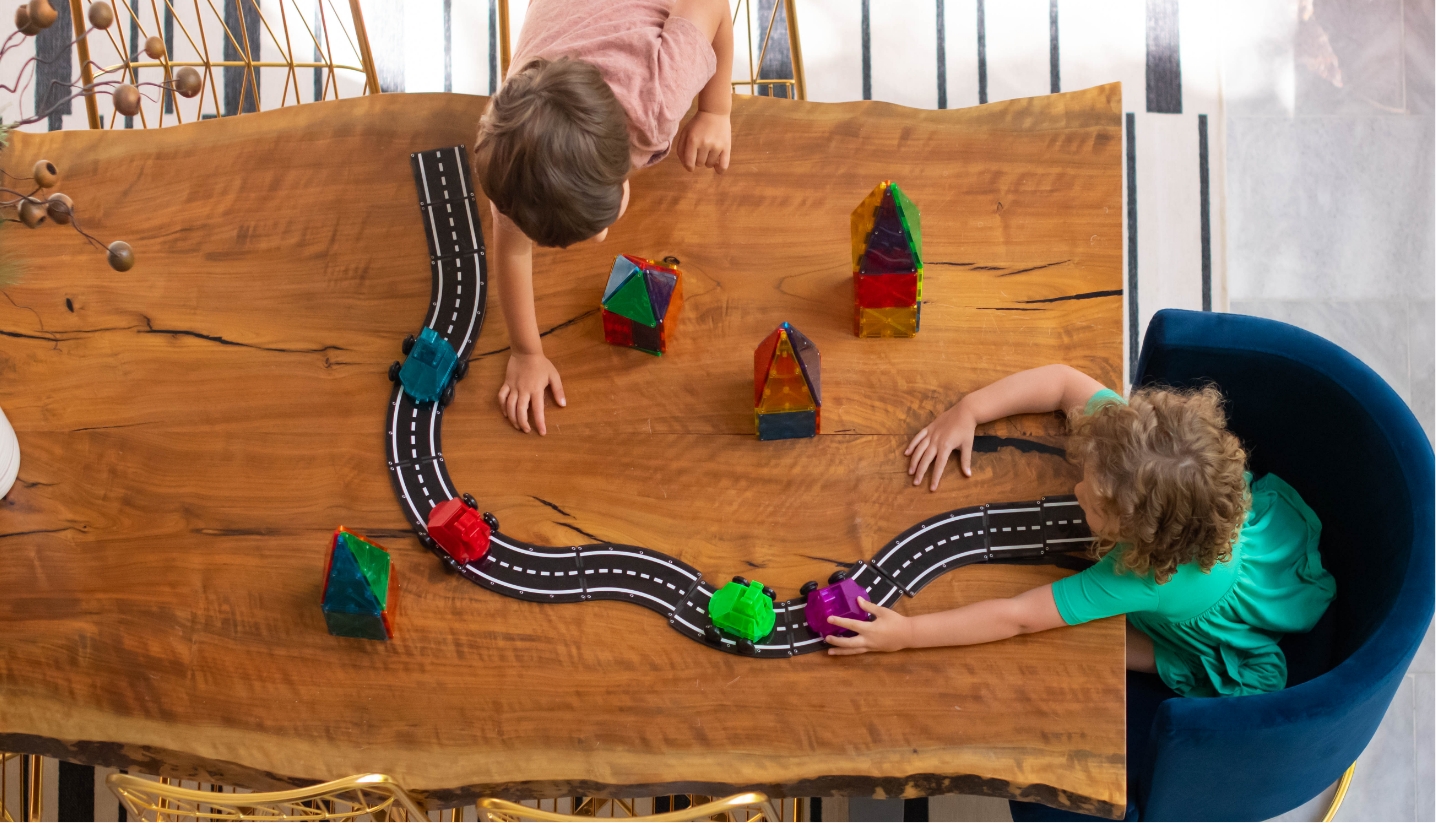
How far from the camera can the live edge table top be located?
4.42 feet

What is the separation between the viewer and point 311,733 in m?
1.37

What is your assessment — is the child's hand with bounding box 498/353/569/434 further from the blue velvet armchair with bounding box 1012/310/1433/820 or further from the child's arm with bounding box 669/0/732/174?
the blue velvet armchair with bounding box 1012/310/1433/820

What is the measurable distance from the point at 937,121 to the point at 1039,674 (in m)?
0.84

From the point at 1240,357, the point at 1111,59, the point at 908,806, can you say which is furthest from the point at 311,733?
the point at 1111,59

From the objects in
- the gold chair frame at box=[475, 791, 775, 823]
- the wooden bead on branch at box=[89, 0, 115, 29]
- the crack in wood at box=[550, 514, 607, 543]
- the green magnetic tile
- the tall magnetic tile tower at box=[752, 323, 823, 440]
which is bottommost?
the gold chair frame at box=[475, 791, 775, 823]

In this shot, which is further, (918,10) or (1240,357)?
(918,10)

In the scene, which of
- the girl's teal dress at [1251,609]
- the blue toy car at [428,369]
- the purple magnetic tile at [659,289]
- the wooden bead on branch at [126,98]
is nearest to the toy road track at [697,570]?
the blue toy car at [428,369]

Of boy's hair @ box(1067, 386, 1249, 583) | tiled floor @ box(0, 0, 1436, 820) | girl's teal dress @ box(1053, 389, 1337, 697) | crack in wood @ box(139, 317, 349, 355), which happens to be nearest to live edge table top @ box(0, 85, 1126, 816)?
crack in wood @ box(139, 317, 349, 355)

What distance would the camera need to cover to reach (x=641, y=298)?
57.4 inches

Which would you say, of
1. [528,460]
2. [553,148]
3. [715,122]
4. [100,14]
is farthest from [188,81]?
[715,122]

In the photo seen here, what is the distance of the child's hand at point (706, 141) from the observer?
159cm

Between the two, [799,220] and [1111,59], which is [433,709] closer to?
[799,220]

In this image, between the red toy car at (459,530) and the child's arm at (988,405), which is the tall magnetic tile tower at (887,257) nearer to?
the child's arm at (988,405)

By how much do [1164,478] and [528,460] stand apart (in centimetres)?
86
